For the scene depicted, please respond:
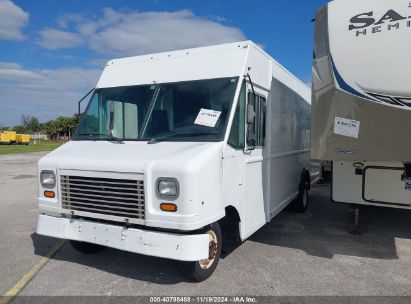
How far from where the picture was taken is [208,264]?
15.1 feet

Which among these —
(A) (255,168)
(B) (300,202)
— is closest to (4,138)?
(B) (300,202)

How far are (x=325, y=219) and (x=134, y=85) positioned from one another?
5035mm

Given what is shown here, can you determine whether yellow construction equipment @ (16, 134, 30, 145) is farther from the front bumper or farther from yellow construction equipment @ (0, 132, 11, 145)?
the front bumper

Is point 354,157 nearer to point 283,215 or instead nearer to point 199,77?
point 199,77

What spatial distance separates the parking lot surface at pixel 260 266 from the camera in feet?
14.4

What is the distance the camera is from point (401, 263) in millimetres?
5324

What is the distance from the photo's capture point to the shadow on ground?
497cm

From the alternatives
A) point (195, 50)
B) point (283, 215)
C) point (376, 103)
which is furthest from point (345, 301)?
point (283, 215)

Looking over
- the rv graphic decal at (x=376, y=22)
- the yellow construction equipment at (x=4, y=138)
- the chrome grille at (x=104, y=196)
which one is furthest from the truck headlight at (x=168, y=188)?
the yellow construction equipment at (x=4, y=138)

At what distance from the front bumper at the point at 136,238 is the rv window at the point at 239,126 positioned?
1.30 m

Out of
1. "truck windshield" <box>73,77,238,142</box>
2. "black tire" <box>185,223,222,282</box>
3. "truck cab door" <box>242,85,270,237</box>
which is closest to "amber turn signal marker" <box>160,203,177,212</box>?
"black tire" <box>185,223,222,282</box>

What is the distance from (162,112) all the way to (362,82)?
263 cm

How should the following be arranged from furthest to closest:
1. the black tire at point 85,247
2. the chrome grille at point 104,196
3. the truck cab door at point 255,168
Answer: the black tire at point 85,247 < the truck cab door at point 255,168 < the chrome grille at point 104,196

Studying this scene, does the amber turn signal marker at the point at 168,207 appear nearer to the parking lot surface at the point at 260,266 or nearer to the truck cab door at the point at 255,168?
the parking lot surface at the point at 260,266
